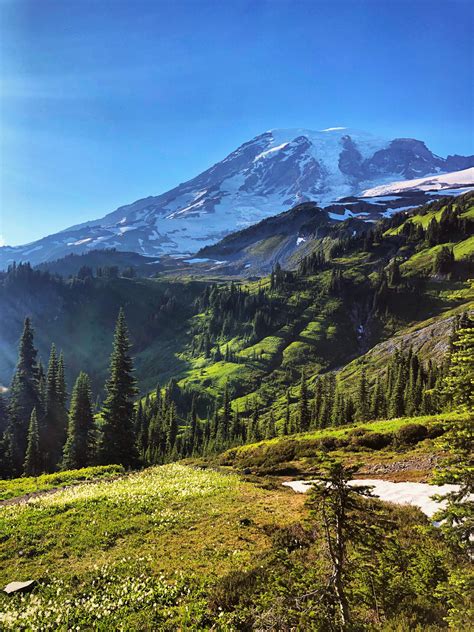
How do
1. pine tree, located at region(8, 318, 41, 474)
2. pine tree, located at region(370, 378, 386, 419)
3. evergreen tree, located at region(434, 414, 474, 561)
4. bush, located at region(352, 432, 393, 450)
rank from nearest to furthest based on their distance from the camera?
1. evergreen tree, located at region(434, 414, 474, 561)
2. bush, located at region(352, 432, 393, 450)
3. pine tree, located at region(8, 318, 41, 474)
4. pine tree, located at region(370, 378, 386, 419)

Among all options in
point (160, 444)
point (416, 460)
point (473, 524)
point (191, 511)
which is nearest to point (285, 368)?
point (160, 444)

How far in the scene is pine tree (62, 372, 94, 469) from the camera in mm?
54281

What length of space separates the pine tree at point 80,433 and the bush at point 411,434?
135 feet

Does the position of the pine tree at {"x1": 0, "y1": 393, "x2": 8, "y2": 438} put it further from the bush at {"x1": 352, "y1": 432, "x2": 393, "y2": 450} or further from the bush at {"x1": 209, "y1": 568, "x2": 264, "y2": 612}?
the bush at {"x1": 209, "y1": 568, "x2": 264, "y2": 612}

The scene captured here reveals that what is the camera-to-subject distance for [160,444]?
4058 inches

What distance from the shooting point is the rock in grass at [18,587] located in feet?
43.4

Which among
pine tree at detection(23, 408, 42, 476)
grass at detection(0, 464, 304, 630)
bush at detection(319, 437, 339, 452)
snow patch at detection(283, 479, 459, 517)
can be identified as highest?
grass at detection(0, 464, 304, 630)

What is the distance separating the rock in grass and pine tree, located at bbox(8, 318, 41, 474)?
57985mm

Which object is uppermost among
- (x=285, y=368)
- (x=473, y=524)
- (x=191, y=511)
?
(x=473, y=524)

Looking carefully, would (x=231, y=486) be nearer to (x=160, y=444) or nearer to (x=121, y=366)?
(x=121, y=366)

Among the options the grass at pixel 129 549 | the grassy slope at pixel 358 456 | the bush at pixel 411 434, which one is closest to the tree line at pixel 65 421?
the grassy slope at pixel 358 456

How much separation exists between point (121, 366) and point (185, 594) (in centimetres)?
4628

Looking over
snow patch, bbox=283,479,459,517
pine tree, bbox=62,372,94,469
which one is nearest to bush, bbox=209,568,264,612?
snow patch, bbox=283,479,459,517

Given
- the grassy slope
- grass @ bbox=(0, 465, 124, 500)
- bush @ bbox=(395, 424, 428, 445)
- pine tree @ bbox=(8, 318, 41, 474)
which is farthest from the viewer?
pine tree @ bbox=(8, 318, 41, 474)
